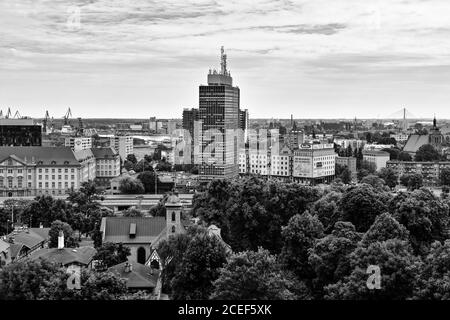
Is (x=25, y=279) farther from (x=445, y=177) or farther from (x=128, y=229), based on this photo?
(x=445, y=177)

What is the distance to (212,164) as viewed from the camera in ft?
119

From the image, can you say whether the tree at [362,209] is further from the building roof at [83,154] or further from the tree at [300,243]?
the building roof at [83,154]

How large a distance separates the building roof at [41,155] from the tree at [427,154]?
844 inches

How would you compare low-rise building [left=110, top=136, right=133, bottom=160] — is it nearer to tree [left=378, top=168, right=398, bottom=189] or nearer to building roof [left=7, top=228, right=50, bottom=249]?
tree [left=378, top=168, right=398, bottom=189]

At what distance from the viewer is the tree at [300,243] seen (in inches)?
430

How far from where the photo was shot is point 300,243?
1109cm

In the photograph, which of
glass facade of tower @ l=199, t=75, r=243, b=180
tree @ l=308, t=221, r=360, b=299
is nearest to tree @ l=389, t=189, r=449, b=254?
tree @ l=308, t=221, r=360, b=299

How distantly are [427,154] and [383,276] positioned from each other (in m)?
33.5

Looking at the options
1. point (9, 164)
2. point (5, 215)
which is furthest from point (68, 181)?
point (5, 215)

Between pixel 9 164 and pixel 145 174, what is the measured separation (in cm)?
591

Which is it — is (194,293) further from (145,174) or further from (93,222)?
(145,174)

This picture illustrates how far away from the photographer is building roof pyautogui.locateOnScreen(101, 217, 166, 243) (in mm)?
13883

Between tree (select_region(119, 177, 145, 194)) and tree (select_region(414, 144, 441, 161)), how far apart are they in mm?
18853

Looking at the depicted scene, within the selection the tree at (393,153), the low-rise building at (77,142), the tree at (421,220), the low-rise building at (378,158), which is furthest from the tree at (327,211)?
the tree at (393,153)
